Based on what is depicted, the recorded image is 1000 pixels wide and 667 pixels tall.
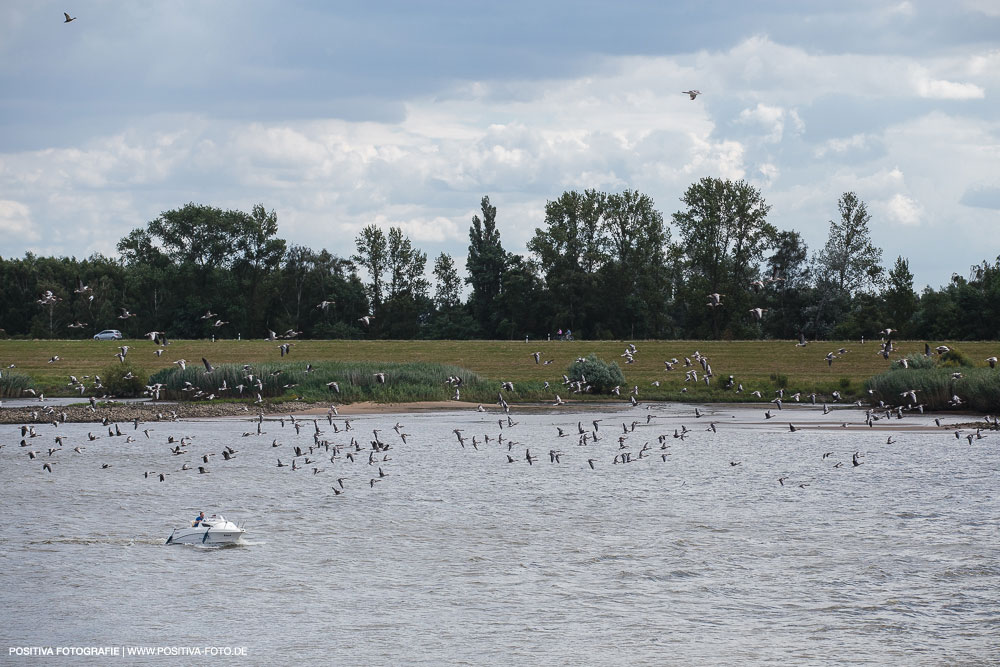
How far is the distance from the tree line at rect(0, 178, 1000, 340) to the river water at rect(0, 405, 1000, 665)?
8227 cm

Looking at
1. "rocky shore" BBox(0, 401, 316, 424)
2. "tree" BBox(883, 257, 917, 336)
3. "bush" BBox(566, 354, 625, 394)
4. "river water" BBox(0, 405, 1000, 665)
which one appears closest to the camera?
"river water" BBox(0, 405, 1000, 665)

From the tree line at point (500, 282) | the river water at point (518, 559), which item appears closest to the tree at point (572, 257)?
the tree line at point (500, 282)

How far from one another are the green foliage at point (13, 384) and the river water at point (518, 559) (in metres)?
32.6

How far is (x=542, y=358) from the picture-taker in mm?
92250

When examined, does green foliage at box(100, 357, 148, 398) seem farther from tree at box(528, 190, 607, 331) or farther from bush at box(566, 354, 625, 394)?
tree at box(528, 190, 607, 331)

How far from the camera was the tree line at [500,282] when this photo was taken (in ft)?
408

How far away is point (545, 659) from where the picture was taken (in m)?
17.9

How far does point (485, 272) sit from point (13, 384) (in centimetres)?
7209

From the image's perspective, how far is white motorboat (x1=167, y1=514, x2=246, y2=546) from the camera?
85.8 ft

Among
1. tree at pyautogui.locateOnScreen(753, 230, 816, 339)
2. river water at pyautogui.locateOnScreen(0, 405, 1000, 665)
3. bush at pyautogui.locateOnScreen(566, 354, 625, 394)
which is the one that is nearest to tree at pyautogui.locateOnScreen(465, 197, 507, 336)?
tree at pyautogui.locateOnScreen(753, 230, 816, 339)

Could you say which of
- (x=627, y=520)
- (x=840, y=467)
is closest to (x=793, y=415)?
(x=840, y=467)

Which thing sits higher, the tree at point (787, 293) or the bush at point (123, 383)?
the tree at point (787, 293)

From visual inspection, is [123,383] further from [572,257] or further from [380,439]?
[572,257]

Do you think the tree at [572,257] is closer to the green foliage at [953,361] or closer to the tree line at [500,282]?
the tree line at [500,282]
